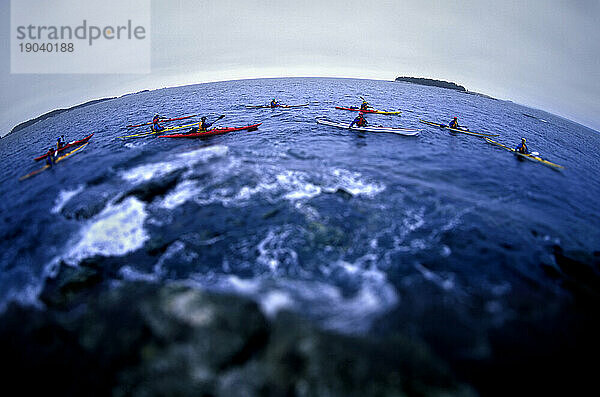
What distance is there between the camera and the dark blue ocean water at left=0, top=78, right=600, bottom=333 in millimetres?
8180

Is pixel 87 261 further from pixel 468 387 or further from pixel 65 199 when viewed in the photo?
pixel 468 387

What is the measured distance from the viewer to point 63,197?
15.4m

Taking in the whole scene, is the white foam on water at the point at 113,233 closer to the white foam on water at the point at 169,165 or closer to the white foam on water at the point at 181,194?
the white foam on water at the point at 181,194

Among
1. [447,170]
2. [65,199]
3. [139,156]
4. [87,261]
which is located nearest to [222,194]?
[87,261]

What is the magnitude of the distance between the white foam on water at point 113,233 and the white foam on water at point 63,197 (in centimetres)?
398

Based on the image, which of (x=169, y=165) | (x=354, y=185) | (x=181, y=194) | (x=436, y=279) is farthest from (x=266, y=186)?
(x=436, y=279)

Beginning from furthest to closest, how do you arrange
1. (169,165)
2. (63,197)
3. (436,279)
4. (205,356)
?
(169,165) → (63,197) → (436,279) → (205,356)

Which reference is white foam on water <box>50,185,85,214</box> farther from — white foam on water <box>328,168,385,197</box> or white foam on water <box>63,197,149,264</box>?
white foam on water <box>328,168,385,197</box>

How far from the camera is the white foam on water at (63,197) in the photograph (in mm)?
14091

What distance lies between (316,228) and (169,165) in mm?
12993

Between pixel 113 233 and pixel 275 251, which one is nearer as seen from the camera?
pixel 275 251

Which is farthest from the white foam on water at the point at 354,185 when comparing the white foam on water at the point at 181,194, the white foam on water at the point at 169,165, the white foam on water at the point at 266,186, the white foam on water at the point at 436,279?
the white foam on water at the point at 169,165

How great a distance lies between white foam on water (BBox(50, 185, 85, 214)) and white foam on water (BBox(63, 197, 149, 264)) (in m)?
3.98

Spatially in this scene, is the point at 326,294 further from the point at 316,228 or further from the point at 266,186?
the point at 266,186
